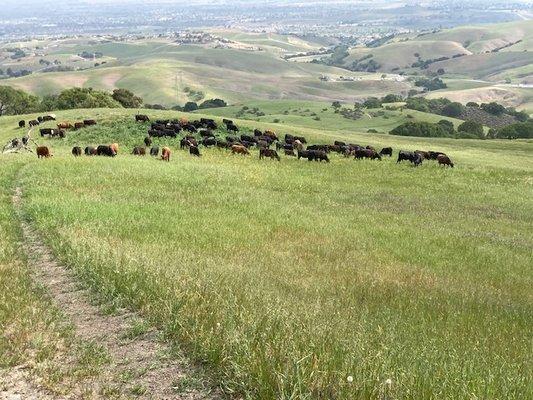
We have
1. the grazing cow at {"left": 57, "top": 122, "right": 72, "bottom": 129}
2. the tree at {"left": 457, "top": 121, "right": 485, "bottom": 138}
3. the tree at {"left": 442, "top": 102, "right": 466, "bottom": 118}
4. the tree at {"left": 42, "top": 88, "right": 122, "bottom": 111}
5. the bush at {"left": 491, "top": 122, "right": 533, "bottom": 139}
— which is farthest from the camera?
the tree at {"left": 442, "top": 102, "right": 466, "bottom": 118}

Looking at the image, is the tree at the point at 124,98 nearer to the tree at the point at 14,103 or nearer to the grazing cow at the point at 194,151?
the tree at the point at 14,103

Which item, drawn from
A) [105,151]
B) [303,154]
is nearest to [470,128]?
[303,154]

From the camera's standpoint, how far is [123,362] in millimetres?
6941

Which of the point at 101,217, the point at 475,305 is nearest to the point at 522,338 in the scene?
the point at 475,305

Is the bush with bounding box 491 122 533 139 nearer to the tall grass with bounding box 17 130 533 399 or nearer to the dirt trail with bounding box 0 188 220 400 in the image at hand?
the tall grass with bounding box 17 130 533 399

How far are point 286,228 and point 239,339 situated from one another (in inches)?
502

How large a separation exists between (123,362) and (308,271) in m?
7.34

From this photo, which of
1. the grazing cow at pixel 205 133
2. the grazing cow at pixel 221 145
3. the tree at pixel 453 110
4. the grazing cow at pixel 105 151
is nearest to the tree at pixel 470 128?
the tree at pixel 453 110

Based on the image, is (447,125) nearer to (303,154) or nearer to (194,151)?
(303,154)

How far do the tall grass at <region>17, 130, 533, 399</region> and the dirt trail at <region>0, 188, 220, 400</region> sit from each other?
29cm

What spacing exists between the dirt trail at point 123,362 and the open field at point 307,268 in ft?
1.00

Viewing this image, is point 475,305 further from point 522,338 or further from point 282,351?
point 282,351

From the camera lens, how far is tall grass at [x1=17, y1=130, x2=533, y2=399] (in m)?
6.23

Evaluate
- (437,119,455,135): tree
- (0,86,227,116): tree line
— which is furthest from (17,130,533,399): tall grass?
(437,119,455,135): tree
